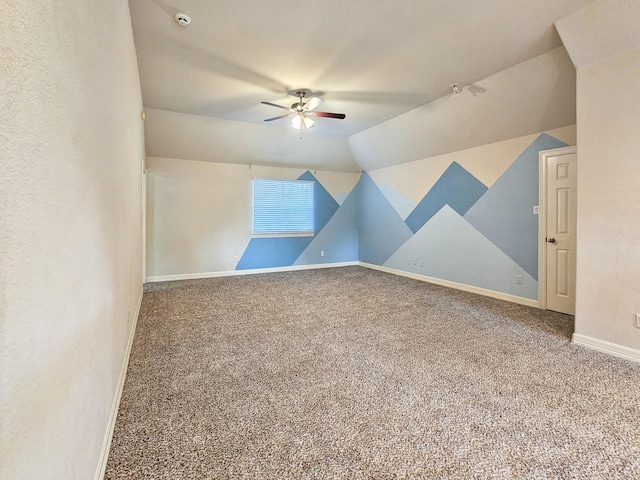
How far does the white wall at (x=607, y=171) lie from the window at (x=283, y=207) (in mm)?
5143

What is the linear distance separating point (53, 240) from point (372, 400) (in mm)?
1918

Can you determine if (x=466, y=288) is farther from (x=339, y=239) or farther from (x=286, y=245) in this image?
(x=286, y=245)

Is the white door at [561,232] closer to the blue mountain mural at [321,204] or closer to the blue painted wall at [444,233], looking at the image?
the blue painted wall at [444,233]

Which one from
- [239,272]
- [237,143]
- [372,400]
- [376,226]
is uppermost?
[237,143]

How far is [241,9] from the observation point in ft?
8.21

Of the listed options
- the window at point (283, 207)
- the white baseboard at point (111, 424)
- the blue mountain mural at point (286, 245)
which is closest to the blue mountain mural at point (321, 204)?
the blue mountain mural at point (286, 245)

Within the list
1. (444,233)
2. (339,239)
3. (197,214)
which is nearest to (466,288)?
(444,233)

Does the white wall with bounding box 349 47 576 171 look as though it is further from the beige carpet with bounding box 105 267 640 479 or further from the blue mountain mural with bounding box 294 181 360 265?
the beige carpet with bounding box 105 267 640 479

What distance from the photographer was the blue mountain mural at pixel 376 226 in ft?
21.5

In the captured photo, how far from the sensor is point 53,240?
2.75 ft

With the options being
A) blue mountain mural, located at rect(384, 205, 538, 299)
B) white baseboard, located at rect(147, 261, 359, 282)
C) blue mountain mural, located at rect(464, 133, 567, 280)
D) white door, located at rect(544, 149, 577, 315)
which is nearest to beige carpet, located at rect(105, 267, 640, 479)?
white door, located at rect(544, 149, 577, 315)

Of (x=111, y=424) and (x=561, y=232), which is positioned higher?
(x=561, y=232)

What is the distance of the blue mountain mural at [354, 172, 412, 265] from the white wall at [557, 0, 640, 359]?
347cm

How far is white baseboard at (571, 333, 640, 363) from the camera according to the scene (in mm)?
2594
